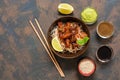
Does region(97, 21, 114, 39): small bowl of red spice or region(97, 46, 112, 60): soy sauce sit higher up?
region(97, 21, 114, 39): small bowl of red spice

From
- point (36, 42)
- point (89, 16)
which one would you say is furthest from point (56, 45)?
point (89, 16)

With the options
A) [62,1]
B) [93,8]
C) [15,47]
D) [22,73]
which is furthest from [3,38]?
[93,8]

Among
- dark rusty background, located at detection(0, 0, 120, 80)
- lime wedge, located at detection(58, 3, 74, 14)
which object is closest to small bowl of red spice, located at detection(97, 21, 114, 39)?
dark rusty background, located at detection(0, 0, 120, 80)

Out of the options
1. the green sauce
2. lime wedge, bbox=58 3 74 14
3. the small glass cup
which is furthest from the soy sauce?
lime wedge, bbox=58 3 74 14

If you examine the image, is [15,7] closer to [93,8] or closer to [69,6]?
[69,6]

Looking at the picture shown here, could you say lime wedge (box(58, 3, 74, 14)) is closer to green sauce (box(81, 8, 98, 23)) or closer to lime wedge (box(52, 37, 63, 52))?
green sauce (box(81, 8, 98, 23))

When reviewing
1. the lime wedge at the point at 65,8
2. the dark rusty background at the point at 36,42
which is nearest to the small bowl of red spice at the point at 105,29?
the dark rusty background at the point at 36,42

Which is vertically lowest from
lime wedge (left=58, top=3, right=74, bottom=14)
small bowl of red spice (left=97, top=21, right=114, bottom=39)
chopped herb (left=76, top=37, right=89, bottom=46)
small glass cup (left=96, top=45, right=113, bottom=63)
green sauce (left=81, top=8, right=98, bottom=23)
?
small glass cup (left=96, top=45, right=113, bottom=63)

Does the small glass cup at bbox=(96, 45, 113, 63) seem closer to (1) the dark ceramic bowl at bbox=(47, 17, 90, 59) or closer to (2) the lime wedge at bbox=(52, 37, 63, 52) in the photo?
(1) the dark ceramic bowl at bbox=(47, 17, 90, 59)
